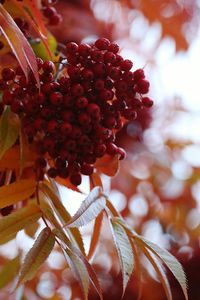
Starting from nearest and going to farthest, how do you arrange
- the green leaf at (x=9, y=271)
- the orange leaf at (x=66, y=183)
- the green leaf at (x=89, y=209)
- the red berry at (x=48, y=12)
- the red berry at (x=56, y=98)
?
1. the green leaf at (x=89, y=209)
2. the red berry at (x=56, y=98)
3. the orange leaf at (x=66, y=183)
4. the red berry at (x=48, y=12)
5. the green leaf at (x=9, y=271)

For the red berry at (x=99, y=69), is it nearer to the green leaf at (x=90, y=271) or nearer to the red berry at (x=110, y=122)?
the red berry at (x=110, y=122)

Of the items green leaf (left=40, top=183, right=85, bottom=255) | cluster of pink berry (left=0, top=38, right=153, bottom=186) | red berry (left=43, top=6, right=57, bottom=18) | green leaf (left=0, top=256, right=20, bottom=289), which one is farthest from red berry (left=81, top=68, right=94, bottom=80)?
green leaf (left=0, top=256, right=20, bottom=289)

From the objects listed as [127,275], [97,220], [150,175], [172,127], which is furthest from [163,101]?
[127,275]

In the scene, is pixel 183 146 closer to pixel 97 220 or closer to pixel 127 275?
pixel 97 220

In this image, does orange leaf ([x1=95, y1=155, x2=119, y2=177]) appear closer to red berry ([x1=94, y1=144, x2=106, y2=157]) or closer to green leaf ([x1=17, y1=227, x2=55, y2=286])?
red berry ([x1=94, y1=144, x2=106, y2=157])

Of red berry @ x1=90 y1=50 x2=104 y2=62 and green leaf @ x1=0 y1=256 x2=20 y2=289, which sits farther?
green leaf @ x1=0 y1=256 x2=20 y2=289

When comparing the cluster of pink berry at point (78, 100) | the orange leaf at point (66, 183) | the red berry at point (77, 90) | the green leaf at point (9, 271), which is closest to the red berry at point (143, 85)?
the cluster of pink berry at point (78, 100)
